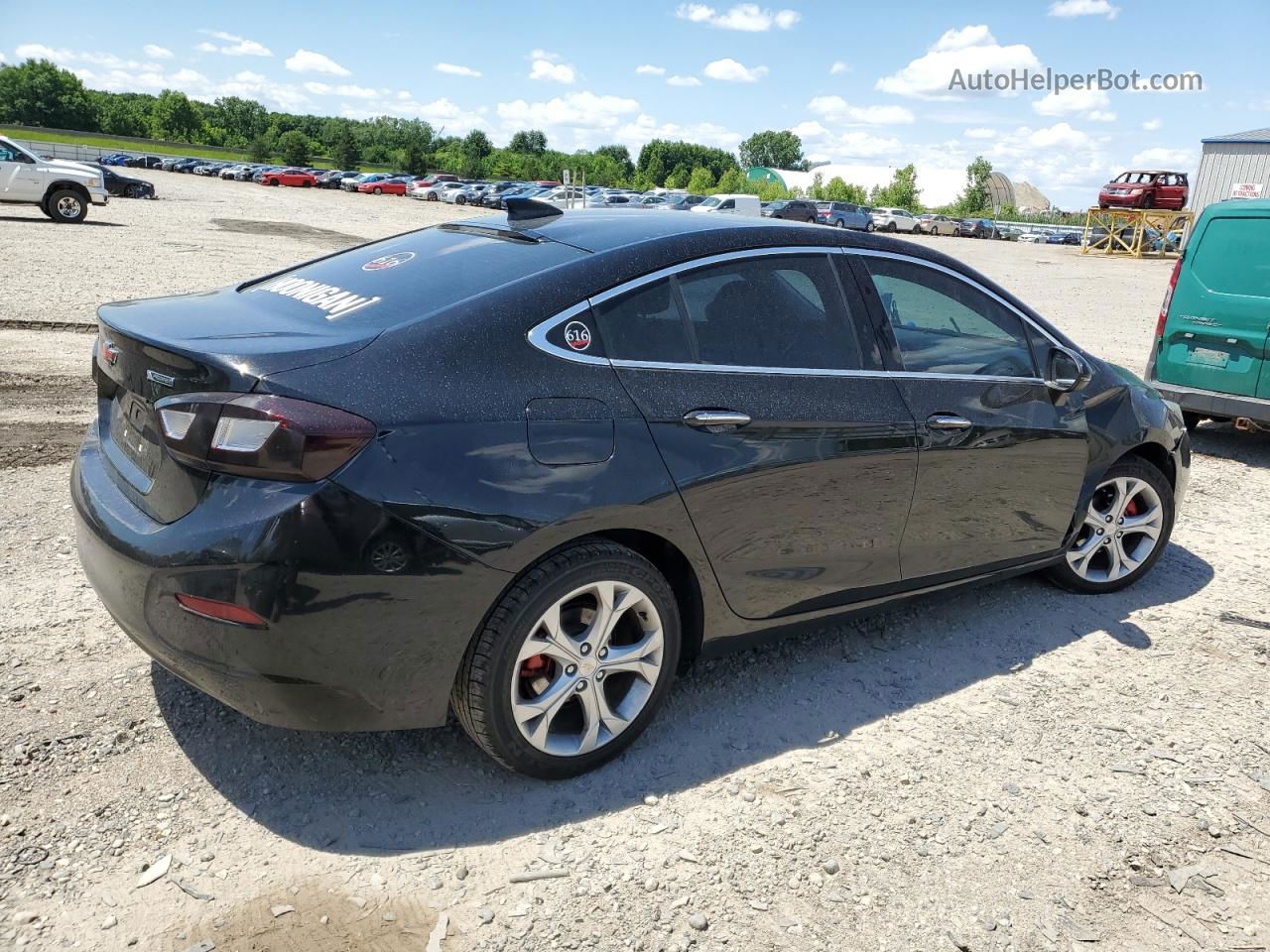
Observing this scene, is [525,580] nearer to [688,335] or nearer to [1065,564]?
[688,335]

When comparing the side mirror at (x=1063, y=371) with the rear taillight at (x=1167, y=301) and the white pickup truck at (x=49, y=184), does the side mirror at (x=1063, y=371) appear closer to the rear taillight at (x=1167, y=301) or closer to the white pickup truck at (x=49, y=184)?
the rear taillight at (x=1167, y=301)

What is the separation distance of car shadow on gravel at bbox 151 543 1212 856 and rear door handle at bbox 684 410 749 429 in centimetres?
109

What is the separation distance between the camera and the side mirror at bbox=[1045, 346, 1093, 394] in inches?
165

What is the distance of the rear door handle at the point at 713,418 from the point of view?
3053 millimetres

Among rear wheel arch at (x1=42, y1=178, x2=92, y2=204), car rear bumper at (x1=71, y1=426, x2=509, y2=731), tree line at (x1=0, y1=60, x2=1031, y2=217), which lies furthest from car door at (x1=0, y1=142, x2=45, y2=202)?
tree line at (x1=0, y1=60, x2=1031, y2=217)

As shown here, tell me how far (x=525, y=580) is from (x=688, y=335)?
0.98 metres

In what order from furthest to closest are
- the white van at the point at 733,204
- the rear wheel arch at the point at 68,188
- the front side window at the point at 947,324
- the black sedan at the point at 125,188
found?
the white van at the point at 733,204
the black sedan at the point at 125,188
the rear wheel arch at the point at 68,188
the front side window at the point at 947,324

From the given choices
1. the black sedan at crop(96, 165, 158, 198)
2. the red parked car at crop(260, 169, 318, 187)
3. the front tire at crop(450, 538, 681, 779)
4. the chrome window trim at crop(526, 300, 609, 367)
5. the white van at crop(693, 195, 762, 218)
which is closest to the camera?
the front tire at crop(450, 538, 681, 779)

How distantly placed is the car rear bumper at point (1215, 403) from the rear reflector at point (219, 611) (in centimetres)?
702

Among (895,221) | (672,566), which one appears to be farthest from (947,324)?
(895,221)

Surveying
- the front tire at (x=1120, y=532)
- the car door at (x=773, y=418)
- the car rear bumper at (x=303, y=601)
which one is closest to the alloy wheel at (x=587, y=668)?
the car rear bumper at (x=303, y=601)

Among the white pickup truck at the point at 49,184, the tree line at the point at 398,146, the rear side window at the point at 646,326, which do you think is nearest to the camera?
the rear side window at the point at 646,326

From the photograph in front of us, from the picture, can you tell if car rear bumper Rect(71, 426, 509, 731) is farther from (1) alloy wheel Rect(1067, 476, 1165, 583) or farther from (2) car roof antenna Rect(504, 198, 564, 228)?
(1) alloy wheel Rect(1067, 476, 1165, 583)

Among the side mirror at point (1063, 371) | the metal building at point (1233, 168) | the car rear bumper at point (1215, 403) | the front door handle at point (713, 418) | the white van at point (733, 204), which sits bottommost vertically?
the car rear bumper at point (1215, 403)
